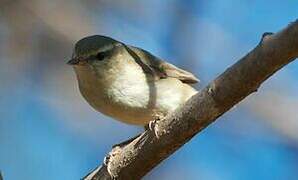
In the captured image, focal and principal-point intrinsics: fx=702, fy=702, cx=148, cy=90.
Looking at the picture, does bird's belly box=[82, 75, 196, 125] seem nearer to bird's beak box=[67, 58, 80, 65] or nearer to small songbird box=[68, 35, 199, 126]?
small songbird box=[68, 35, 199, 126]

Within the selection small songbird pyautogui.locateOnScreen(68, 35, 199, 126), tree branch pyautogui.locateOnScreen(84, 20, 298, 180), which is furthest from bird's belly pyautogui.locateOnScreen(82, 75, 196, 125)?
tree branch pyautogui.locateOnScreen(84, 20, 298, 180)

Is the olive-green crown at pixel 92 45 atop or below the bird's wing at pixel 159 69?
atop

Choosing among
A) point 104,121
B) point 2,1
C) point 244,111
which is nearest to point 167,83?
point 244,111

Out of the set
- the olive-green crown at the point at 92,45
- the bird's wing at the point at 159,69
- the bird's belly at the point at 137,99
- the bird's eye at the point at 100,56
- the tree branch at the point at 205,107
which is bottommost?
the tree branch at the point at 205,107

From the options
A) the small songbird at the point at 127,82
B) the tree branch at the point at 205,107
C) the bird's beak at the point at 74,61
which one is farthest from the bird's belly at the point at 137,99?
the tree branch at the point at 205,107

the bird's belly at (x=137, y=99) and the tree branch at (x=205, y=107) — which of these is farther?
the bird's belly at (x=137, y=99)

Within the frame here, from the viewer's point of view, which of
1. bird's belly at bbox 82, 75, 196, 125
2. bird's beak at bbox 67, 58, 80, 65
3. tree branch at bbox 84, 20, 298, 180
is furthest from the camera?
bird's beak at bbox 67, 58, 80, 65

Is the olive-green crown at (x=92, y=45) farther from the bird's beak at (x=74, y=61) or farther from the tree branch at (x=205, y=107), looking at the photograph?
the tree branch at (x=205, y=107)
